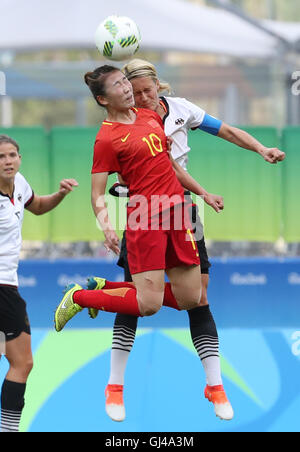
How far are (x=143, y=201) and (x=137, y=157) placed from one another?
26cm

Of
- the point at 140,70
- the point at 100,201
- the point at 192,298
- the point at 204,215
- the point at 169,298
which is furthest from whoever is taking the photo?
the point at 204,215

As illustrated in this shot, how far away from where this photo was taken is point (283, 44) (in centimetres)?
1170

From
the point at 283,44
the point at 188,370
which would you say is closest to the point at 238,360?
the point at 188,370

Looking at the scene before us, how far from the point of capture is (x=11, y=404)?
17.5 ft

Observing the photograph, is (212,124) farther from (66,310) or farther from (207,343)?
(66,310)

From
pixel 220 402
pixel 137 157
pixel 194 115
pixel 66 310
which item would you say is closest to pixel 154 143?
pixel 137 157

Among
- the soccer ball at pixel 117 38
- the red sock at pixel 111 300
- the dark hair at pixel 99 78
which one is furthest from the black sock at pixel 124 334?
the soccer ball at pixel 117 38

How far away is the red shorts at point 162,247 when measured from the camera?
17.3 ft

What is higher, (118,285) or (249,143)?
(249,143)

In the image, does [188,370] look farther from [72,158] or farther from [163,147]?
[72,158]

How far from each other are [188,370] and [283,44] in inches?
253

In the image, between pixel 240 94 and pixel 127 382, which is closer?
pixel 127 382

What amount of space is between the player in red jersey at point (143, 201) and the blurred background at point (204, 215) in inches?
43.6

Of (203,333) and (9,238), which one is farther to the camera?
(203,333)
